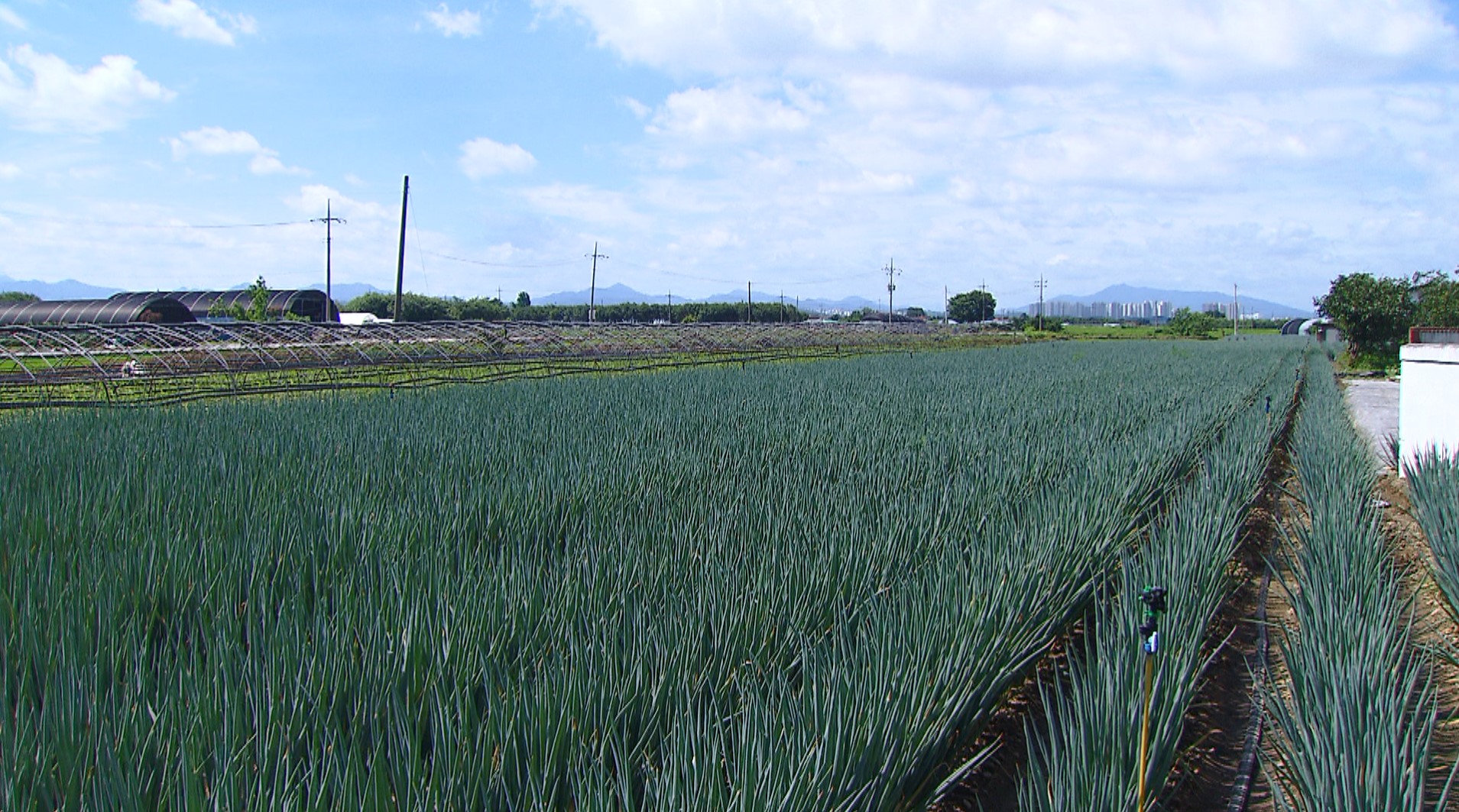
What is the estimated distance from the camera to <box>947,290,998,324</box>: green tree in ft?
360

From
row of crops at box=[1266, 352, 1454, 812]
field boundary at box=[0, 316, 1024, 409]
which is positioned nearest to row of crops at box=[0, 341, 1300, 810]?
row of crops at box=[1266, 352, 1454, 812]

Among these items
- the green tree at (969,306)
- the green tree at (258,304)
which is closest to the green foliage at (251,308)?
the green tree at (258,304)

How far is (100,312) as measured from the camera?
2880 cm

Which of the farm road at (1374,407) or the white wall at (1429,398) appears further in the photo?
the farm road at (1374,407)

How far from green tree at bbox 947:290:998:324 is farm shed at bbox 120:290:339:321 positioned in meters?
80.7

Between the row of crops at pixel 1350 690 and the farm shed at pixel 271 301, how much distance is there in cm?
3973

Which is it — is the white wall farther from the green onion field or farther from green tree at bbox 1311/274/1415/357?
green tree at bbox 1311/274/1415/357

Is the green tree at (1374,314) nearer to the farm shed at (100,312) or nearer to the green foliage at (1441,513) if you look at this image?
the green foliage at (1441,513)

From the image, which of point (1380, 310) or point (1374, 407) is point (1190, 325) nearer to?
point (1380, 310)

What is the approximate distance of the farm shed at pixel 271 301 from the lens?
38500 millimetres

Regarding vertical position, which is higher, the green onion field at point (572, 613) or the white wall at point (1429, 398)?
the white wall at point (1429, 398)

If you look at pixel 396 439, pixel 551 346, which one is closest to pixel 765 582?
pixel 396 439

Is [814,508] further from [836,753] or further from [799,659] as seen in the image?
[836,753]

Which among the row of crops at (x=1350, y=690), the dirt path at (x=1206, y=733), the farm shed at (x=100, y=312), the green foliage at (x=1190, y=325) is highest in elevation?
the green foliage at (x=1190, y=325)
